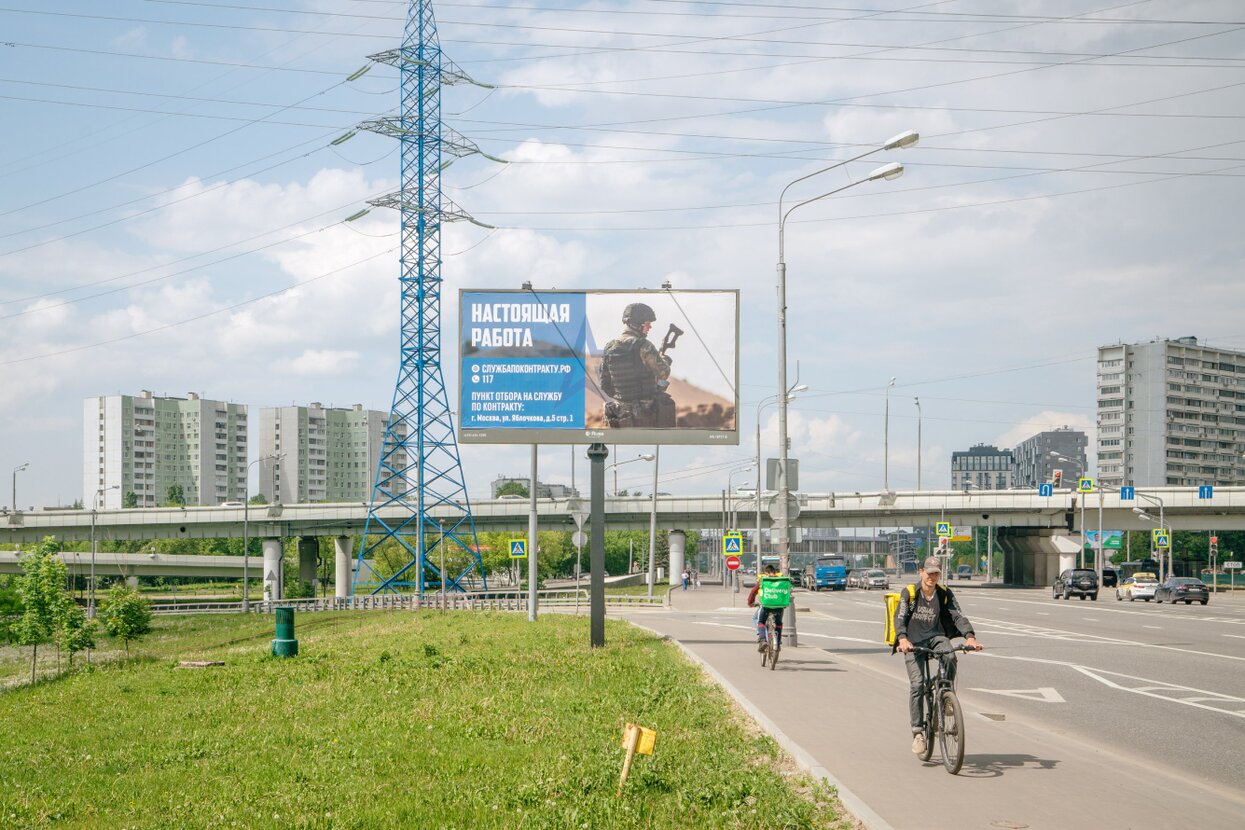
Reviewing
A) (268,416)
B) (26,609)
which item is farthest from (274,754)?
(268,416)

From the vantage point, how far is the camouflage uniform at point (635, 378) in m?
25.7

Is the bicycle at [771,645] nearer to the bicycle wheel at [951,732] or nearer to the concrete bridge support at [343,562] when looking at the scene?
the bicycle wheel at [951,732]

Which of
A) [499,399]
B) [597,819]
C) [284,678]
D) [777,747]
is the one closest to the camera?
[597,819]

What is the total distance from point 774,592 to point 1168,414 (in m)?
168

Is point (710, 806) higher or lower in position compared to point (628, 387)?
lower

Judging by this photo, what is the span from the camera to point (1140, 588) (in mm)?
58781

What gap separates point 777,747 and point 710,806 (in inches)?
100

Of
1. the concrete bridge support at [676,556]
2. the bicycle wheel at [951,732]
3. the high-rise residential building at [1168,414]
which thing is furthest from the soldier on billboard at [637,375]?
the high-rise residential building at [1168,414]

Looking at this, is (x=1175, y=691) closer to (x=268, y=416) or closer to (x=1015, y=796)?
(x=1015, y=796)

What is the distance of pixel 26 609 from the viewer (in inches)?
1453

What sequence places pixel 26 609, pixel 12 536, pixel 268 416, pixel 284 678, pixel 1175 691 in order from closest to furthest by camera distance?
pixel 1175 691 → pixel 284 678 → pixel 26 609 → pixel 12 536 → pixel 268 416

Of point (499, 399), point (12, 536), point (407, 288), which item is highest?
point (407, 288)

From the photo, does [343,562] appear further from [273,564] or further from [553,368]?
[553,368]

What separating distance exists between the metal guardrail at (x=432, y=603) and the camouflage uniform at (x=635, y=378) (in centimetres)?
1977
